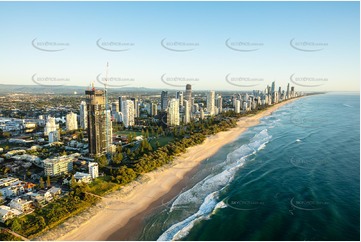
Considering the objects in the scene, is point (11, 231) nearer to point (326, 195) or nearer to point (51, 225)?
point (51, 225)

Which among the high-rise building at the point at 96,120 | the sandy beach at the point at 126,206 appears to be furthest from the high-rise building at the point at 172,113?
the sandy beach at the point at 126,206

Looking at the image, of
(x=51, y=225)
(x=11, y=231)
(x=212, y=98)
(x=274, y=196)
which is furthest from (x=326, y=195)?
(x=212, y=98)

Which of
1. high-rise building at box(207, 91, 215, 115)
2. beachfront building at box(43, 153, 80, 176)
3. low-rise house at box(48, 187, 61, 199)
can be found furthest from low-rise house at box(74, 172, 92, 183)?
high-rise building at box(207, 91, 215, 115)

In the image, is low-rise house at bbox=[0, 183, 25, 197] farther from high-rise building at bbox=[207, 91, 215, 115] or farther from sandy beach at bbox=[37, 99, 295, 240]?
high-rise building at bbox=[207, 91, 215, 115]

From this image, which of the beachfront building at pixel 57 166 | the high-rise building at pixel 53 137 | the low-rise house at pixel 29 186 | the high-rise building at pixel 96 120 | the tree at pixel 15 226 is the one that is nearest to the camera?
the tree at pixel 15 226

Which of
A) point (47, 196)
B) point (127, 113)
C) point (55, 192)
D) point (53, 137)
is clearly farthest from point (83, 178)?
point (127, 113)

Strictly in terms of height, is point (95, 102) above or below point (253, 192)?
above

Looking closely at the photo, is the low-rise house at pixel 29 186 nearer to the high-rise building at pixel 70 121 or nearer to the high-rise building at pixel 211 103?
the high-rise building at pixel 70 121

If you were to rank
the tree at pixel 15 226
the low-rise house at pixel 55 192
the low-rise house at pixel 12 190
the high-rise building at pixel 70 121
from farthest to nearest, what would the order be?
the high-rise building at pixel 70 121, the low-rise house at pixel 12 190, the low-rise house at pixel 55 192, the tree at pixel 15 226
